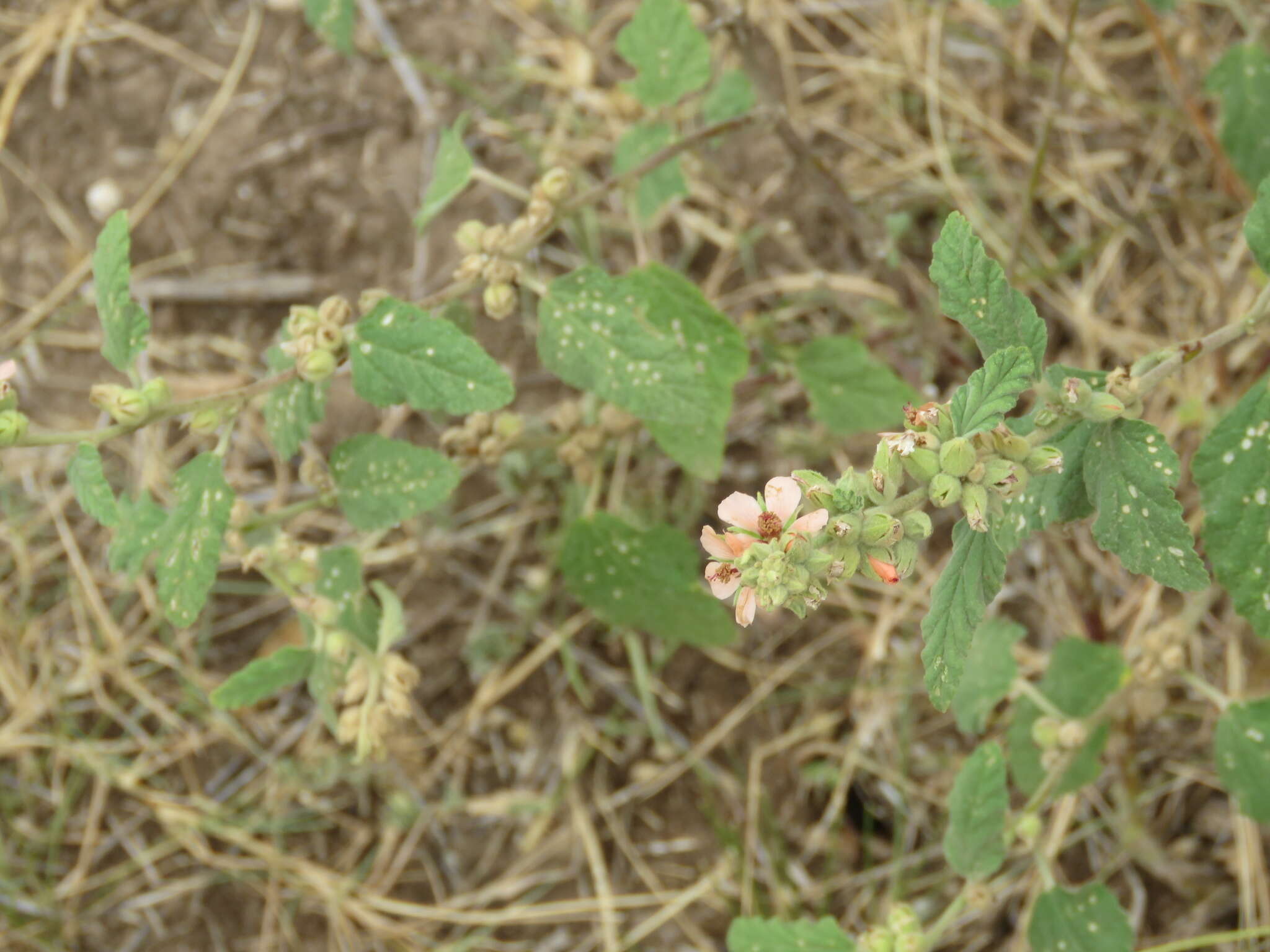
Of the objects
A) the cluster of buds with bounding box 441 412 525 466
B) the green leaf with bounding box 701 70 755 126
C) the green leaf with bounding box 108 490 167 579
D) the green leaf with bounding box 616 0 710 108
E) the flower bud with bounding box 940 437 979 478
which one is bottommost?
the green leaf with bounding box 108 490 167 579

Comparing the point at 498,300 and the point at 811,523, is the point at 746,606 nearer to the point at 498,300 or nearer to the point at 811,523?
the point at 811,523

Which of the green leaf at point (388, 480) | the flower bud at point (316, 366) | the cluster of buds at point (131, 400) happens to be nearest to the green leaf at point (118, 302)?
the cluster of buds at point (131, 400)

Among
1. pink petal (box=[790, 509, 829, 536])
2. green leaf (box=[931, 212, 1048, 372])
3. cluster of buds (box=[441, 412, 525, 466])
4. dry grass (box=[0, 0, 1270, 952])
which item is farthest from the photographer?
dry grass (box=[0, 0, 1270, 952])

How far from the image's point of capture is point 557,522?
138 inches

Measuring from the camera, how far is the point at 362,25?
3758 millimetres

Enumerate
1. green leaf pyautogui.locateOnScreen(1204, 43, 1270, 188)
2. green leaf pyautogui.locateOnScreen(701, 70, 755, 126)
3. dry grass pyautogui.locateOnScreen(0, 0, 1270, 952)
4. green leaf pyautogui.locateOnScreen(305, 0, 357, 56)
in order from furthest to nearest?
dry grass pyautogui.locateOnScreen(0, 0, 1270, 952) → green leaf pyautogui.locateOnScreen(701, 70, 755, 126) → green leaf pyautogui.locateOnScreen(1204, 43, 1270, 188) → green leaf pyautogui.locateOnScreen(305, 0, 357, 56)

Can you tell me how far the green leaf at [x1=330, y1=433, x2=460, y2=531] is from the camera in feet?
7.65

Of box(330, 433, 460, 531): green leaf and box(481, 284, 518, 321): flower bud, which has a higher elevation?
box(481, 284, 518, 321): flower bud

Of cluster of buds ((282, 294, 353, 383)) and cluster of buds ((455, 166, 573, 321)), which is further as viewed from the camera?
cluster of buds ((455, 166, 573, 321))

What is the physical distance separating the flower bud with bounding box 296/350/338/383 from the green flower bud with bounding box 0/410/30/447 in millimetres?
468

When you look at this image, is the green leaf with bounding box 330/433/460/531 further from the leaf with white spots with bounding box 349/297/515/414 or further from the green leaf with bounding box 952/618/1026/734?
the green leaf with bounding box 952/618/1026/734

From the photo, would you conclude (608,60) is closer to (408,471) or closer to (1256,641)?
(408,471)

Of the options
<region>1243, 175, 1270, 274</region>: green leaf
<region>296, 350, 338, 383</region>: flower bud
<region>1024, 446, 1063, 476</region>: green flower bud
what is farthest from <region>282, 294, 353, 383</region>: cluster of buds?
<region>1243, 175, 1270, 274</region>: green leaf

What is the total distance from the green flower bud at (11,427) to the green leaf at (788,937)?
1.62 meters
